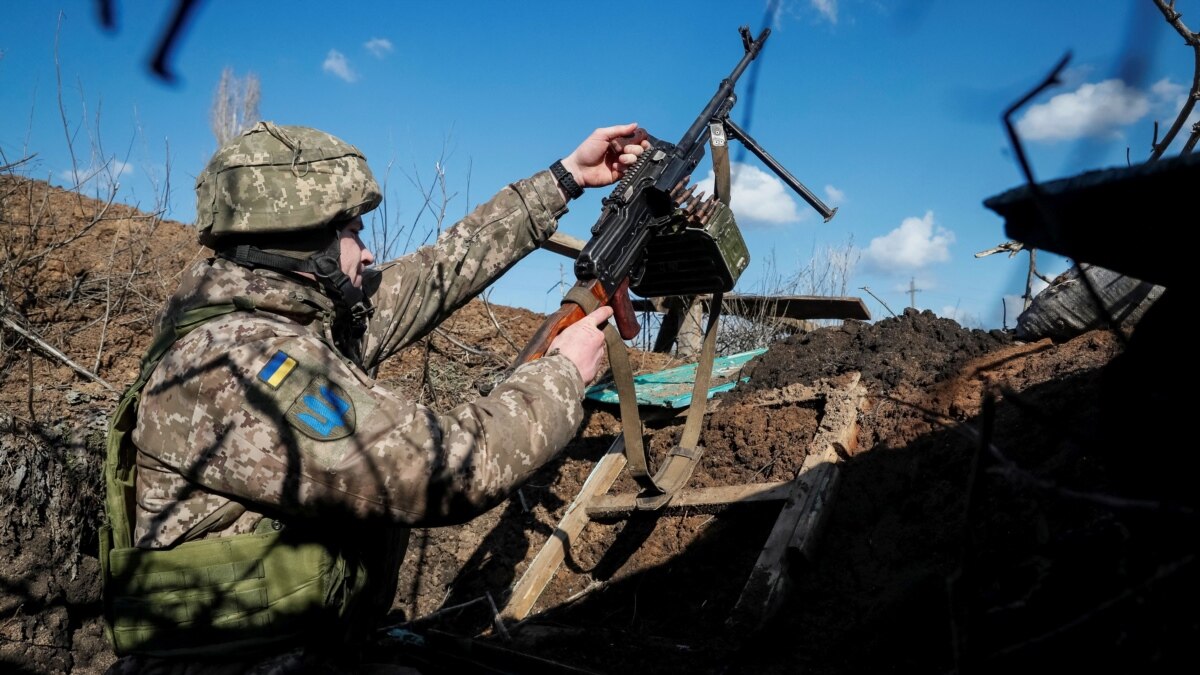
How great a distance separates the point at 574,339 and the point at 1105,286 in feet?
8.98

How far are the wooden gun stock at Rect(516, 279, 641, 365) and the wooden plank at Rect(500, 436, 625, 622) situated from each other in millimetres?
1114

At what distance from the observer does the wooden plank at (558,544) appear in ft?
13.7

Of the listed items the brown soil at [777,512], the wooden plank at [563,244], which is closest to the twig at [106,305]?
the brown soil at [777,512]

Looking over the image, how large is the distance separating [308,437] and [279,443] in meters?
0.08

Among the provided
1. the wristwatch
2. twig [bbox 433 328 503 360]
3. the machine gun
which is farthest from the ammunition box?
twig [bbox 433 328 503 360]

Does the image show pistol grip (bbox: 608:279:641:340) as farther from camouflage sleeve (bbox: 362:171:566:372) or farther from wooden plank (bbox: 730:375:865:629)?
wooden plank (bbox: 730:375:865:629)

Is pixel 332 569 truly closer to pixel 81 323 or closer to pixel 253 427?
pixel 253 427

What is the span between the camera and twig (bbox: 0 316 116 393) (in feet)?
16.6

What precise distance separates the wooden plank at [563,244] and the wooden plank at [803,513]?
101 inches

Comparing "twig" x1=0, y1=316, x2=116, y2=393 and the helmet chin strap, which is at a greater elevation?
the helmet chin strap

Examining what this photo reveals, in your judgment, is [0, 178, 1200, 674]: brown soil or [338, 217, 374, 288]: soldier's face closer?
[0, 178, 1200, 674]: brown soil

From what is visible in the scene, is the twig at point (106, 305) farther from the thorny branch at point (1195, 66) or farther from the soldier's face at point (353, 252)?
the thorny branch at point (1195, 66)

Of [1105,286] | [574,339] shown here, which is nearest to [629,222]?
[574,339]

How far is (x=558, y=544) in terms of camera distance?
439 centimetres
